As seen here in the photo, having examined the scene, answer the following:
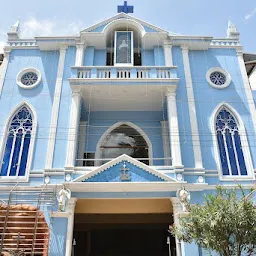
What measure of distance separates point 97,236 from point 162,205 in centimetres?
420

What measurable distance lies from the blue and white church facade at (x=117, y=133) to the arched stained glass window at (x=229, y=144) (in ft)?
0.15

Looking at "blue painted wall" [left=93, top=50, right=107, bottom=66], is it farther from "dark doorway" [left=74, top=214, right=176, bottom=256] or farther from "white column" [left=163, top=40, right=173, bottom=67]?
"dark doorway" [left=74, top=214, right=176, bottom=256]

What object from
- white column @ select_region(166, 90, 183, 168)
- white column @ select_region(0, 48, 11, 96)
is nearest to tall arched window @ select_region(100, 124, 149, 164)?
white column @ select_region(166, 90, 183, 168)

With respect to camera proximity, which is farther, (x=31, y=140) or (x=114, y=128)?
(x=114, y=128)

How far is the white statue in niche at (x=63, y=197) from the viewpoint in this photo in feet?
38.7

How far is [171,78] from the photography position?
46.8 ft

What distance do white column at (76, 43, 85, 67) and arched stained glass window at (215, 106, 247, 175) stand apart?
7.13 meters

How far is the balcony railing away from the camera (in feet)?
47.7

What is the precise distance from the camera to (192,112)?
1428 centimetres

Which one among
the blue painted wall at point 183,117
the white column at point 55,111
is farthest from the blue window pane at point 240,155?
the white column at point 55,111

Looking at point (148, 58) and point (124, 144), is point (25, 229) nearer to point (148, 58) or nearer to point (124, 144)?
point (124, 144)

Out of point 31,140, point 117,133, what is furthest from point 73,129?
point 117,133

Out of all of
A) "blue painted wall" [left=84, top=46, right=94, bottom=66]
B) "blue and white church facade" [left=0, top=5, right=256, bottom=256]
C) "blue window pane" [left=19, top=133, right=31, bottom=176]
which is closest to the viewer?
"blue and white church facade" [left=0, top=5, right=256, bottom=256]

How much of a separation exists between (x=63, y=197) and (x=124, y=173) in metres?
2.55
